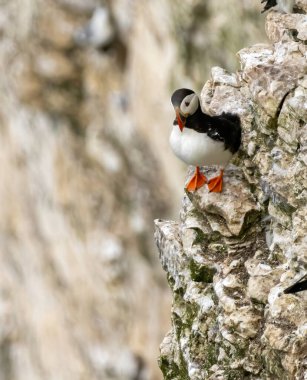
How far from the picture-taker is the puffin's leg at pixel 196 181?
34.6ft

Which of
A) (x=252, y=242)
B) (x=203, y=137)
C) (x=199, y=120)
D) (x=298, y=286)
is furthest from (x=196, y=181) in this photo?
(x=298, y=286)

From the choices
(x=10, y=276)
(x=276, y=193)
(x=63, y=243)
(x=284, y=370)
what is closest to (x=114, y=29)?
(x=63, y=243)

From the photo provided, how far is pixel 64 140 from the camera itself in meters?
30.0

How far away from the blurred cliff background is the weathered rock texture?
12.4 m

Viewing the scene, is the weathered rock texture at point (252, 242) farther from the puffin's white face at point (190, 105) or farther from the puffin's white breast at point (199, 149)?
the puffin's white face at point (190, 105)

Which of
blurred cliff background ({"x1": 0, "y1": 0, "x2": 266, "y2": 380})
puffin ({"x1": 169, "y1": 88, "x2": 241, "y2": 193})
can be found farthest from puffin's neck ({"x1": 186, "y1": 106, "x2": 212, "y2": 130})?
blurred cliff background ({"x1": 0, "y1": 0, "x2": 266, "y2": 380})

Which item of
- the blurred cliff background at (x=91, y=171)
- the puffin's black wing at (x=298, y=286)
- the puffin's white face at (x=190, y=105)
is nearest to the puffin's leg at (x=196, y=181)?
the puffin's white face at (x=190, y=105)

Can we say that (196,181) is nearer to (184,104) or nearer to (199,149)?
(199,149)

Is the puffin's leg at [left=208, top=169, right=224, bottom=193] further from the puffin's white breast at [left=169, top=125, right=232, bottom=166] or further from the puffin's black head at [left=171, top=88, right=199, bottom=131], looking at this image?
the puffin's black head at [left=171, top=88, right=199, bottom=131]

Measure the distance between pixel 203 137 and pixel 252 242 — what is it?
4.65 ft

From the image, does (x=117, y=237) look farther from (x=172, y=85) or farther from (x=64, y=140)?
(x=172, y=85)

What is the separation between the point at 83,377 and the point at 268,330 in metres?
23.3

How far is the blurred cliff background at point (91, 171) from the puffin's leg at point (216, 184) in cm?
1248

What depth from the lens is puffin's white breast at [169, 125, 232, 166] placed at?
10.3 meters
